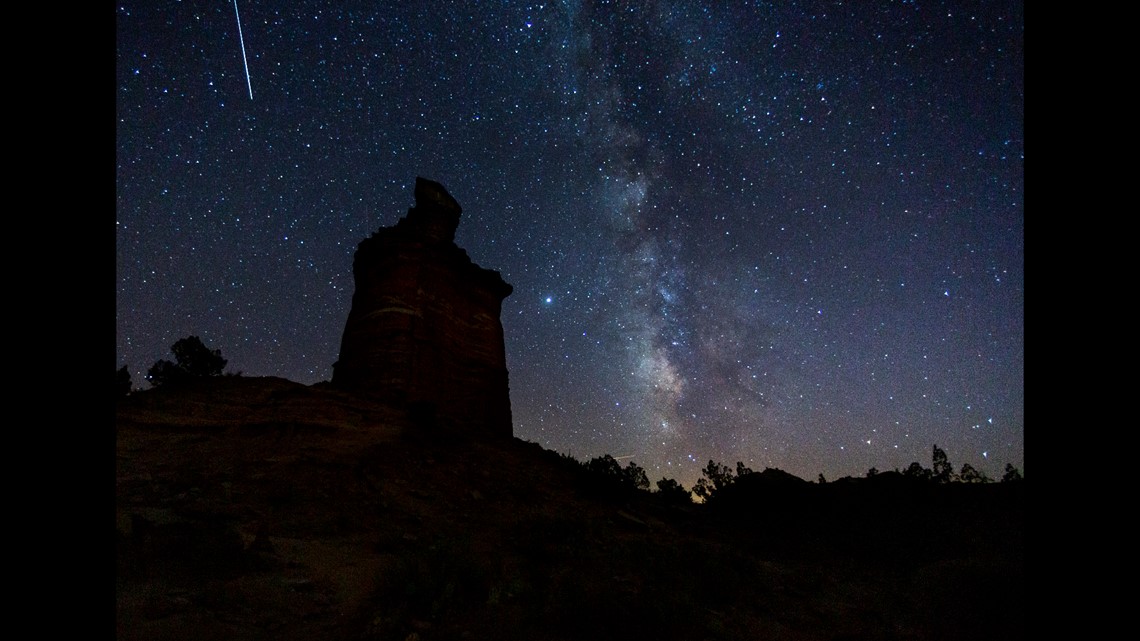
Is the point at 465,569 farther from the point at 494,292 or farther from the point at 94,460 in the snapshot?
the point at 494,292

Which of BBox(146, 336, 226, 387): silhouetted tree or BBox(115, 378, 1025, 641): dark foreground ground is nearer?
BBox(115, 378, 1025, 641): dark foreground ground

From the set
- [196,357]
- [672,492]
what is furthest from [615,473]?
[196,357]

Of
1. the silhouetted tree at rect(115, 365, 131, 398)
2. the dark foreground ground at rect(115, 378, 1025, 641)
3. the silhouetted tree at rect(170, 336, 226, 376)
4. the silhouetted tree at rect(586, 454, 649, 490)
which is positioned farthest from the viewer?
the silhouetted tree at rect(170, 336, 226, 376)

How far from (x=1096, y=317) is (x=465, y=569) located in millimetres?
6619

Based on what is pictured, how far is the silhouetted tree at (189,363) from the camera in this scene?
22.1 metres

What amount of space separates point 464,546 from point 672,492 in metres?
16.4

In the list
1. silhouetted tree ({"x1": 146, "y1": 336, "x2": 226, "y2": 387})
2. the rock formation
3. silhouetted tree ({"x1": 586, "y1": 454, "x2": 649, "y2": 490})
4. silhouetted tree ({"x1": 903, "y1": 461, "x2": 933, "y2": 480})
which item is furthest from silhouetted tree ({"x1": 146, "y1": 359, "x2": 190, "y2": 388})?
silhouetted tree ({"x1": 903, "y1": 461, "x2": 933, "y2": 480})

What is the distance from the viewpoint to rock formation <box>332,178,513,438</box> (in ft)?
65.8

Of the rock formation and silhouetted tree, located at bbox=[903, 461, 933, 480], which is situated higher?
the rock formation

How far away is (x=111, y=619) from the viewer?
0.84 metres

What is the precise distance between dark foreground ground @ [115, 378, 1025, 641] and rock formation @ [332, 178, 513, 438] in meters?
5.14

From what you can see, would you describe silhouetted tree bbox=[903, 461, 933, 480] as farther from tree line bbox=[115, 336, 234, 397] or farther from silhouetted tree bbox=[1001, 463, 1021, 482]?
tree line bbox=[115, 336, 234, 397]

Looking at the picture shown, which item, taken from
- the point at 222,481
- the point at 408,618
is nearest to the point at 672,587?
the point at 408,618

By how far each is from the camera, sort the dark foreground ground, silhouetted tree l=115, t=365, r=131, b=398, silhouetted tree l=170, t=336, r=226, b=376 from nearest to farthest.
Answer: the dark foreground ground < silhouetted tree l=115, t=365, r=131, b=398 < silhouetted tree l=170, t=336, r=226, b=376
